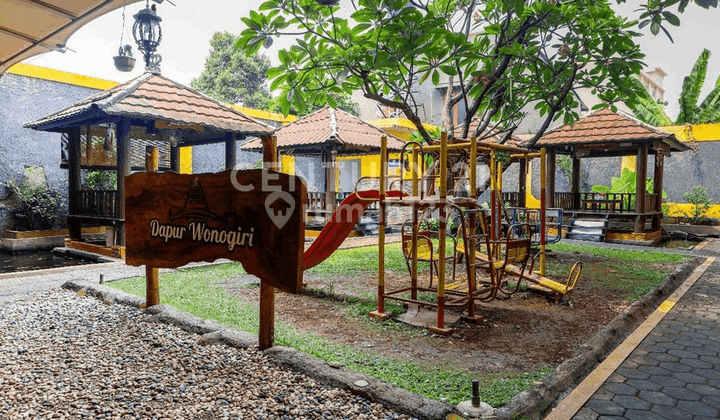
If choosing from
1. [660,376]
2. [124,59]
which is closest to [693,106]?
[660,376]

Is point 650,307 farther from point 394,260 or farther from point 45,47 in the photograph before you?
point 45,47

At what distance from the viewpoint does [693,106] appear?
17.6 meters

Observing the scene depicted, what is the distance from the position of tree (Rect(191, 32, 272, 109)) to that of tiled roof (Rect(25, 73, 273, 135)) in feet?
54.7

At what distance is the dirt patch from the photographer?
393 cm

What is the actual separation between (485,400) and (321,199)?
1182cm

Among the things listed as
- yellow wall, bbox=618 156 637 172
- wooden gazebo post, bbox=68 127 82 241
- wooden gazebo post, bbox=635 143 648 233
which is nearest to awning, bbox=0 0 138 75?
wooden gazebo post, bbox=68 127 82 241

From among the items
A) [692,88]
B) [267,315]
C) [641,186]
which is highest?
[692,88]

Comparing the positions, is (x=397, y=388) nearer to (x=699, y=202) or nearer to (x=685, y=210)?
(x=699, y=202)

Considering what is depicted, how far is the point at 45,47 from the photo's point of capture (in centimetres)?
372

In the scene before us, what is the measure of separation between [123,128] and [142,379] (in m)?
7.03

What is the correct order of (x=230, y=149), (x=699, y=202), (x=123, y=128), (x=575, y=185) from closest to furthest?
(x=123, y=128) → (x=230, y=149) → (x=575, y=185) → (x=699, y=202)

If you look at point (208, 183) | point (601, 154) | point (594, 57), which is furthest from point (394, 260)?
point (601, 154)

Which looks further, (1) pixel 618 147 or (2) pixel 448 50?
(1) pixel 618 147

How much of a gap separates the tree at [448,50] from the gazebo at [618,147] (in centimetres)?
592
